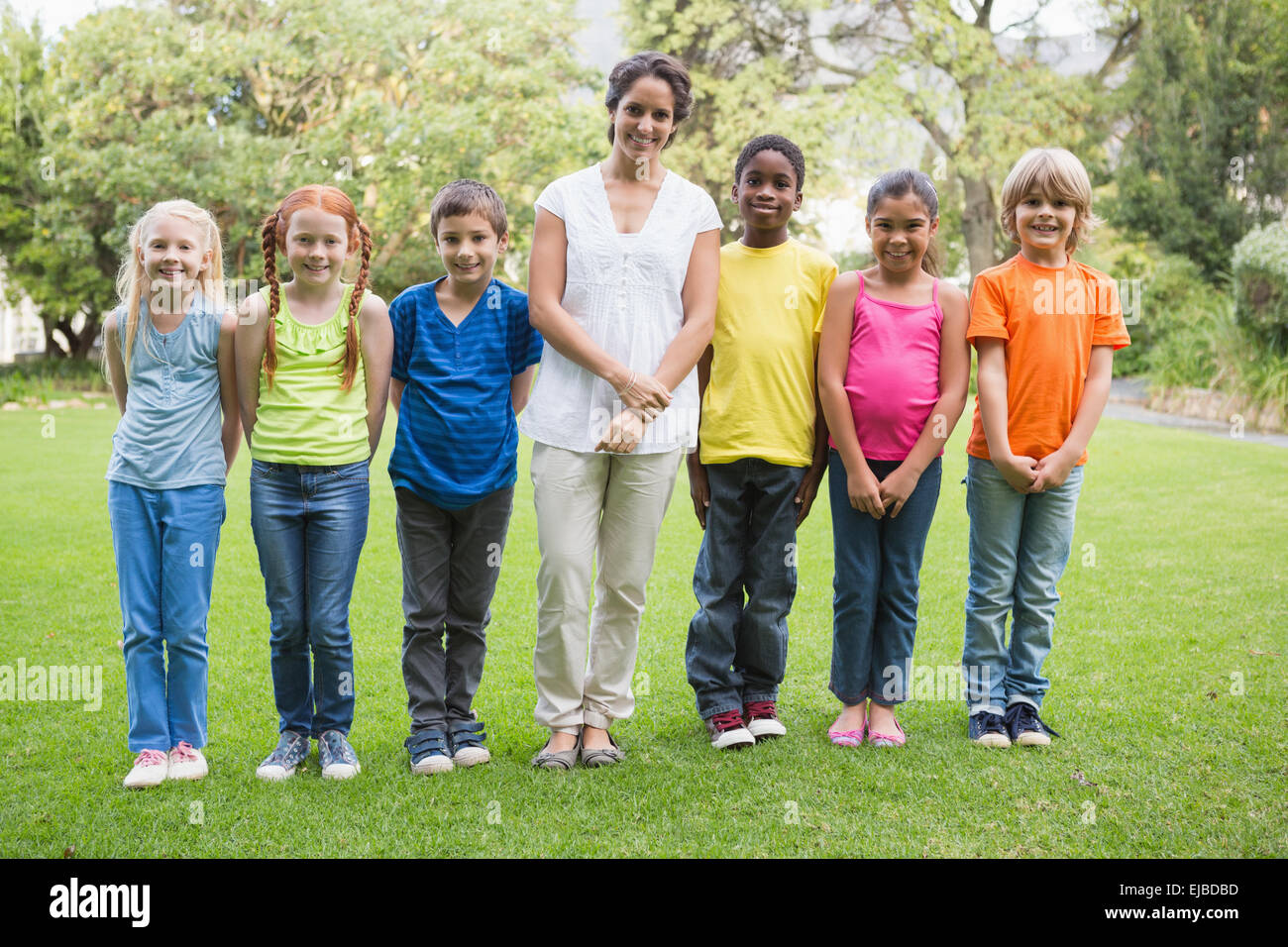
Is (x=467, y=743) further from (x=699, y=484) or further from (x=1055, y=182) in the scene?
(x=1055, y=182)

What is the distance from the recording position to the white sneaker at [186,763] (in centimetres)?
309

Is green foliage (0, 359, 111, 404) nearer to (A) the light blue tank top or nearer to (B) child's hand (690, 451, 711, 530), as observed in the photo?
(A) the light blue tank top

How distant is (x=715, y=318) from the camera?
3.32m

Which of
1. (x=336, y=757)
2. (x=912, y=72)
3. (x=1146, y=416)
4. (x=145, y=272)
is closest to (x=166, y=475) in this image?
(x=145, y=272)

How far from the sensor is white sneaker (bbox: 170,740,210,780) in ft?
10.1

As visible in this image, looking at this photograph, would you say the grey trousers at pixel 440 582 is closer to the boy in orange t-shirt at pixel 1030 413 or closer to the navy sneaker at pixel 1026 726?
the boy in orange t-shirt at pixel 1030 413

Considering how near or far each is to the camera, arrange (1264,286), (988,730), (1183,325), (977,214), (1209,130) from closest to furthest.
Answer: (988,730) → (1264,286) → (1183,325) → (1209,130) → (977,214)

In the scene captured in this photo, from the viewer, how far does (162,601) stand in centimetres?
311

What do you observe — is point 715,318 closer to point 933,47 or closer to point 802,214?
point 933,47

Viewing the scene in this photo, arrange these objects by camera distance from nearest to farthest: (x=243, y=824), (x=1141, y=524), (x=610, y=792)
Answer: (x=243, y=824) < (x=610, y=792) < (x=1141, y=524)

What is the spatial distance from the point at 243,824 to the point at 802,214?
69.2ft

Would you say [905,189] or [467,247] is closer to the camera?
[467,247]

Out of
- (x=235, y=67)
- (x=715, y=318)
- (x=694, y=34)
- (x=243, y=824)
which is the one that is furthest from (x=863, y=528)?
(x=694, y=34)

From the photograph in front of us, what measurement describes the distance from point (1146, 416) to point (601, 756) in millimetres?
13262
